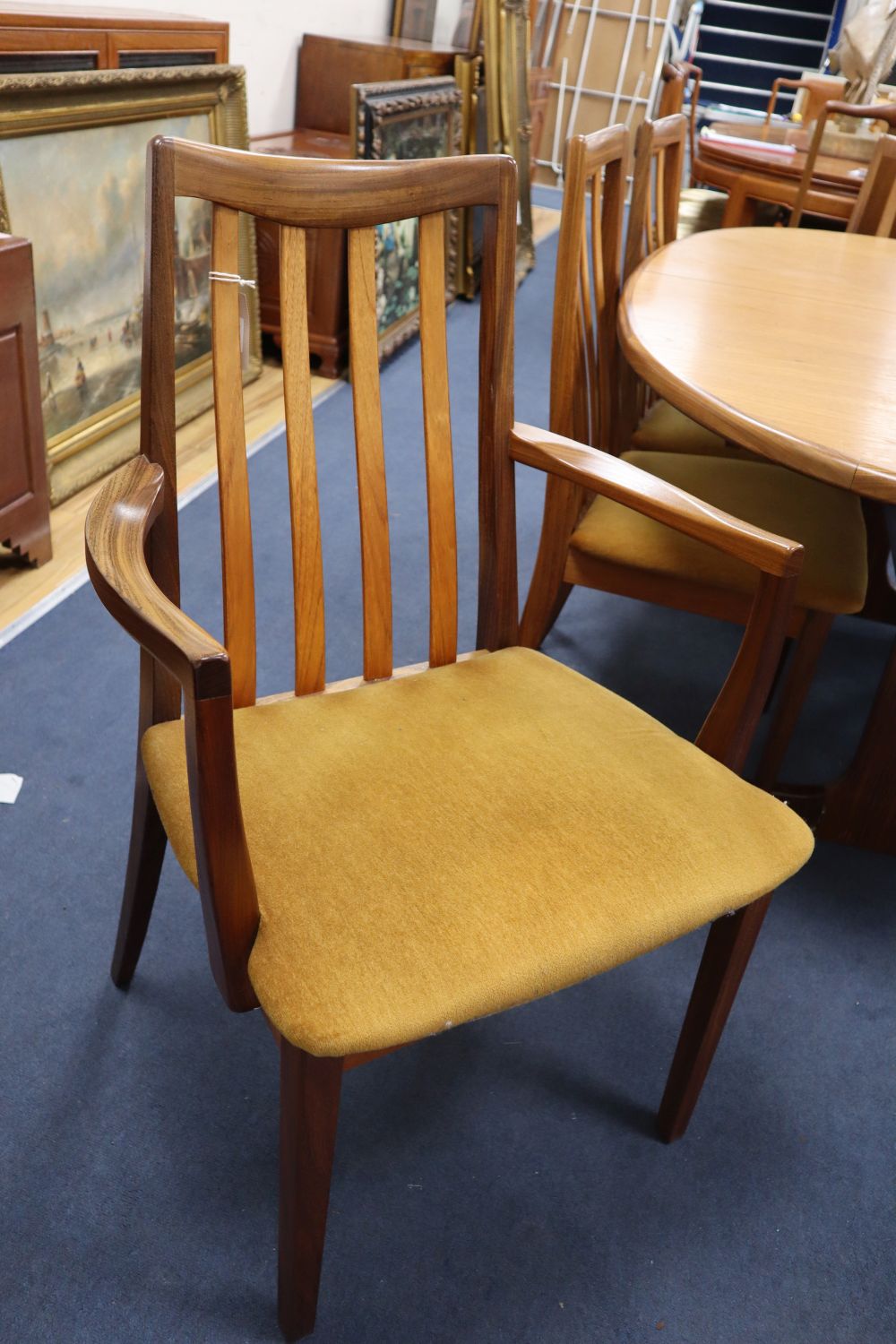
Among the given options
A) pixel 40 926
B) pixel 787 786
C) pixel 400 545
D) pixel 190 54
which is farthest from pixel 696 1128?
pixel 190 54

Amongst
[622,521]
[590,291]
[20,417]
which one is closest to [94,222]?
[20,417]

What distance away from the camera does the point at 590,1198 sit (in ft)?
3.74

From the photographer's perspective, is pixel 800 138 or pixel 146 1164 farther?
pixel 800 138

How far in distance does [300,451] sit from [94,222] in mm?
1575

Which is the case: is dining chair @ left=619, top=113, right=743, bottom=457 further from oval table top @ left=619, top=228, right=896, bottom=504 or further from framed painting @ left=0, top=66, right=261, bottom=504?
framed painting @ left=0, top=66, right=261, bottom=504

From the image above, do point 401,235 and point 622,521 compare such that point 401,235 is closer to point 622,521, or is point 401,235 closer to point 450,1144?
point 622,521

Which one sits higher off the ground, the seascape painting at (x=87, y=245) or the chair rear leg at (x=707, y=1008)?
the seascape painting at (x=87, y=245)

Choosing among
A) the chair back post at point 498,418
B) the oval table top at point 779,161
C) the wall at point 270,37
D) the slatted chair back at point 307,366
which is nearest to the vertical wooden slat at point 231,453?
the slatted chair back at point 307,366

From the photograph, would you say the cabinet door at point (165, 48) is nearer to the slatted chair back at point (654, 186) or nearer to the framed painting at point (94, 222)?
the framed painting at point (94, 222)

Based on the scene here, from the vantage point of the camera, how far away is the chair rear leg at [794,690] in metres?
1.46

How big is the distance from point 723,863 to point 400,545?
1.58 meters

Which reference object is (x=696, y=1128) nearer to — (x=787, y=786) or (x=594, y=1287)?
(x=594, y=1287)

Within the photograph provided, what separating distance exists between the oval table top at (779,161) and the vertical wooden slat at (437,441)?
235 cm

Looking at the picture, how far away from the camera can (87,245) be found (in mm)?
2254
